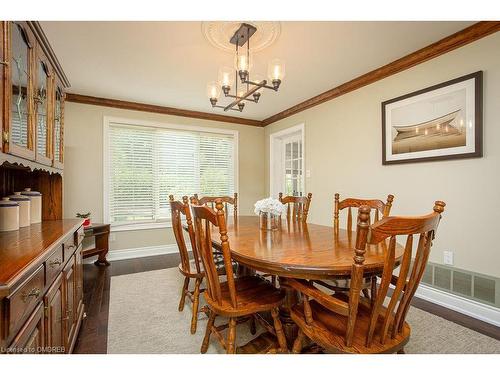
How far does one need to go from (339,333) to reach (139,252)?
3.60m

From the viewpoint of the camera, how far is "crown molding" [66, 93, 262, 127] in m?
3.63

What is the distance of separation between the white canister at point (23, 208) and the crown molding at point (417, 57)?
344cm

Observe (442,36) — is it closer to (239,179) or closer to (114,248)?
(239,179)

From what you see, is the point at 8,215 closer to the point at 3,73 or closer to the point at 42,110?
the point at 42,110

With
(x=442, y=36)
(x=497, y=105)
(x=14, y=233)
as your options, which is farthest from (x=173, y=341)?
(x=442, y=36)

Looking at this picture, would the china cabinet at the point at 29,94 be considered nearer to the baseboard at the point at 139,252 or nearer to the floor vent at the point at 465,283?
the baseboard at the point at 139,252

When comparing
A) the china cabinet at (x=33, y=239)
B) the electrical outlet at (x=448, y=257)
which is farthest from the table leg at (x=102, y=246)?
the electrical outlet at (x=448, y=257)

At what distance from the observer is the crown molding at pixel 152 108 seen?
3.63 meters

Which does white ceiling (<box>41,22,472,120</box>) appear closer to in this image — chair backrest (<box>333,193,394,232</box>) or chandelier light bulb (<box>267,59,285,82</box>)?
chandelier light bulb (<box>267,59,285,82</box>)

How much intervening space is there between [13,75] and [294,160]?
153 inches

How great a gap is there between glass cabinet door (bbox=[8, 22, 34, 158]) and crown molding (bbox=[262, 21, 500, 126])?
10.1 ft

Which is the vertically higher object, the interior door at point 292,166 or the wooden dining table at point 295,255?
the interior door at point 292,166
